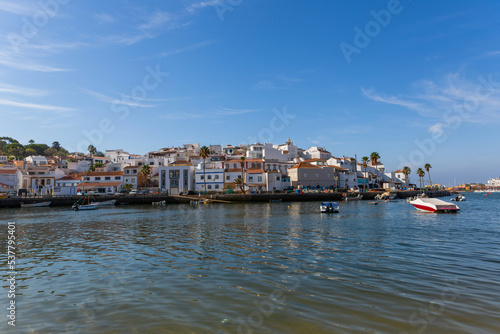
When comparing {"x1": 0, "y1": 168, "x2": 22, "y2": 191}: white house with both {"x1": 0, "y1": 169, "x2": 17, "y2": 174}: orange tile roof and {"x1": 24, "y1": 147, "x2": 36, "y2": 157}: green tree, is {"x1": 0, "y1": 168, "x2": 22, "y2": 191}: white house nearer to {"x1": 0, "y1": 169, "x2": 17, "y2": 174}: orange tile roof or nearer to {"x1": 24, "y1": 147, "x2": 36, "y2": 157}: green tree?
{"x1": 0, "y1": 169, "x2": 17, "y2": 174}: orange tile roof

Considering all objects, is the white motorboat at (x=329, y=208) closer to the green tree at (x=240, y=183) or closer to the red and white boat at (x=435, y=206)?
the red and white boat at (x=435, y=206)

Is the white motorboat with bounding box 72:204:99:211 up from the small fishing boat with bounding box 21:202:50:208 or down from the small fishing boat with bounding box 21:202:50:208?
down

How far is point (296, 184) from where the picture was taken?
91875 millimetres

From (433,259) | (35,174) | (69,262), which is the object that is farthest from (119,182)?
(433,259)

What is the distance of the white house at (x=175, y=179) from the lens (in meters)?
89.0

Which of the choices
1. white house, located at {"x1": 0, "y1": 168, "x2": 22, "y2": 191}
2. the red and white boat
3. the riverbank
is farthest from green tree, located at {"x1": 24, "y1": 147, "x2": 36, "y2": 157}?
the red and white boat

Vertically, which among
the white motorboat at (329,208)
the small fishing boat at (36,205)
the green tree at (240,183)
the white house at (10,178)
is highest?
the white house at (10,178)

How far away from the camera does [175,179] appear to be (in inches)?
3511

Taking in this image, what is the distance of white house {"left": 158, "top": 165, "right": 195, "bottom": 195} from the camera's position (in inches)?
3504

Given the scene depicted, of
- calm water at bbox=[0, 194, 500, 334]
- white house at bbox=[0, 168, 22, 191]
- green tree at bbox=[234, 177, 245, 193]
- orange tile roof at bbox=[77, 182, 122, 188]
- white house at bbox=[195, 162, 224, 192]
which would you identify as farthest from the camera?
white house at bbox=[195, 162, 224, 192]

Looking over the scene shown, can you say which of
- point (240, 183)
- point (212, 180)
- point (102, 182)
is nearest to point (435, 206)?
point (240, 183)

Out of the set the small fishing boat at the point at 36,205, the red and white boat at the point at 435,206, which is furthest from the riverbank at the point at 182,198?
the red and white boat at the point at 435,206

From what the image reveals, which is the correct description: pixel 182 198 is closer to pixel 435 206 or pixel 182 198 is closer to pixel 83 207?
pixel 83 207

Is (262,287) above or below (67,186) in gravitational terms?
below
